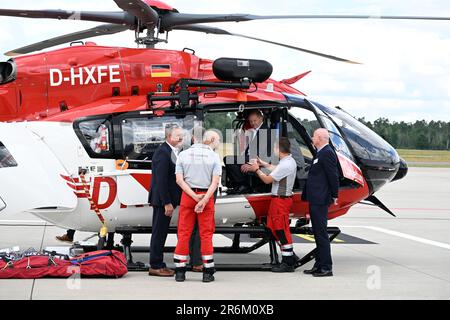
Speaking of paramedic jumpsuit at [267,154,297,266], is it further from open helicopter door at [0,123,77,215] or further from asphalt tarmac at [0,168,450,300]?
open helicopter door at [0,123,77,215]

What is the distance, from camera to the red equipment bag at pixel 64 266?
824 centimetres

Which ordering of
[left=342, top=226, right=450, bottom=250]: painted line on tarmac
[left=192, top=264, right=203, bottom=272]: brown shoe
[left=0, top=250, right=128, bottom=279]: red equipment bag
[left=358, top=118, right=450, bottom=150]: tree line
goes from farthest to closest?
[left=358, top=118, right=450, bottom=150]: tree line
[left=342, top=226, right=450, bottom=250]: painted line on tarmac
[left=192, top=264, right=203, bottom=272]: brown shoe
[left=0, top=250, right=128, bottom=279]: red equipment bag

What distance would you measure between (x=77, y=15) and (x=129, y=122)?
56.4 inches

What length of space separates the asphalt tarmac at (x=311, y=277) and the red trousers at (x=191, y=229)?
0.31 meters

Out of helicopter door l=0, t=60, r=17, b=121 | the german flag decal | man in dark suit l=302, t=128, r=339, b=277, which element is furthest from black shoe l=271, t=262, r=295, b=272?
helicopter door l=0, t=60, r=17, b=121

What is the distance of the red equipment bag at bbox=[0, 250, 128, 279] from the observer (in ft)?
27.0

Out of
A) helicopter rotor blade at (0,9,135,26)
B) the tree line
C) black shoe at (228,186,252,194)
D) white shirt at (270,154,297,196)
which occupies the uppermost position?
helicopter rotor blade at (0,9,135,26)

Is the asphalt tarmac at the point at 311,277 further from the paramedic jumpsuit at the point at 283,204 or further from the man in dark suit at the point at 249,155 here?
the man in dark suit at the point at 249,155

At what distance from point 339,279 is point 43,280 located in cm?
339

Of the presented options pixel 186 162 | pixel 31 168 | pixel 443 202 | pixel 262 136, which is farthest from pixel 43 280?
pixel 443 202

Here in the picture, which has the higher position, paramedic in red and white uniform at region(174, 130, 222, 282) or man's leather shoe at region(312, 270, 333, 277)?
paramedic in red and white uniform at region(174, 130, 222, 282)

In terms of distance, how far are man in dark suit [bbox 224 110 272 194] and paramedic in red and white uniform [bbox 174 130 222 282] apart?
44.0 inches

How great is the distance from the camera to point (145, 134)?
932 centimetres

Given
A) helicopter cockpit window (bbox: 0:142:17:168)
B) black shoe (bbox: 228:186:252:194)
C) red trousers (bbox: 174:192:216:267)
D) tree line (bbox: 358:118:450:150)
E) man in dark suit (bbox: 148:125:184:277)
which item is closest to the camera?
red trousers (bbox: 174:192:216:267)
